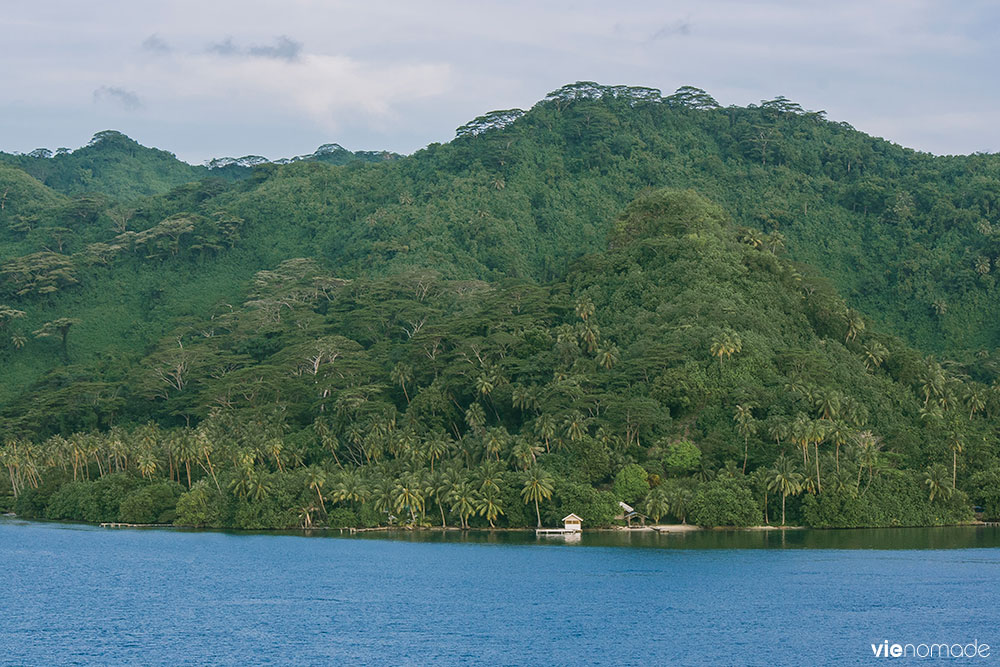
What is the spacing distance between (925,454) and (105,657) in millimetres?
84776

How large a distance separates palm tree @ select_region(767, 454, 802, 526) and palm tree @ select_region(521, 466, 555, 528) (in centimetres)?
2038

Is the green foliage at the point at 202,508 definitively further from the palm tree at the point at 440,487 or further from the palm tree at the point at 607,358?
the palm tree at the point at 607,358

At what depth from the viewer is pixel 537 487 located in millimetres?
111938

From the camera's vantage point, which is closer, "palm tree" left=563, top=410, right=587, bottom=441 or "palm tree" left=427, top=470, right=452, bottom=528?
"palm tree" left=427, top=470, right=452, bottom=528

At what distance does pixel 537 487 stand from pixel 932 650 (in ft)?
162

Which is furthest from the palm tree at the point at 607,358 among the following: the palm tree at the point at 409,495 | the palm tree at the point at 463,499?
the palm tree at the point at 409,495

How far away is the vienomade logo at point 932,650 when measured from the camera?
217 ft

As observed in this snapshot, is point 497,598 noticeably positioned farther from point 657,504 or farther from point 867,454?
point 867,454

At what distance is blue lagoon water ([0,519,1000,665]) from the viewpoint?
68.3 meters

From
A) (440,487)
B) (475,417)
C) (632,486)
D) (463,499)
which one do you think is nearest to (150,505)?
(440,487)

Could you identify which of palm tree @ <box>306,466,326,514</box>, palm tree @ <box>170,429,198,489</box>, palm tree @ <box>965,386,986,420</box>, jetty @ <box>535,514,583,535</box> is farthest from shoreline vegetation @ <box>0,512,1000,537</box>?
palm tree @ <box>965,386,986,420</box>

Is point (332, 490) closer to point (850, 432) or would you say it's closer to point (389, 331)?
point (850, 432)

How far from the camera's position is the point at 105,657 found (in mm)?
66438

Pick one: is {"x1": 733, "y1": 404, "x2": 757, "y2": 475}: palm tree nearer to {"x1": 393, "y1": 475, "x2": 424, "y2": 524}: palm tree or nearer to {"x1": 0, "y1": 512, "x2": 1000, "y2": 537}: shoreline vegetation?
{"x1": 0, "y1": 512, "x2": 1000, "y2": 537}: shoreline vegetation
